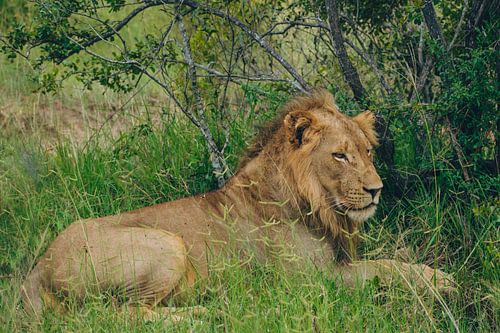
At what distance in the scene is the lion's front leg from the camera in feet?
13.9

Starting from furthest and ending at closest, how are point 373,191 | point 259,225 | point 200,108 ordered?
point 200,108 < point 259,225 < point 373,191

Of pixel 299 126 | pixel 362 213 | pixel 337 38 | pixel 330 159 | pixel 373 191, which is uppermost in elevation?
pixel 337 38

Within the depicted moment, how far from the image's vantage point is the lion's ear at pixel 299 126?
4.74m

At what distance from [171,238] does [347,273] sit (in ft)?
2.85

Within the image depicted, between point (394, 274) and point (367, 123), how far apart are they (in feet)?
3.23

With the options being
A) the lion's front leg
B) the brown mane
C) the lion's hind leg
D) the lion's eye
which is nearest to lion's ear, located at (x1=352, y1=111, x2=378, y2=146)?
the brown mane

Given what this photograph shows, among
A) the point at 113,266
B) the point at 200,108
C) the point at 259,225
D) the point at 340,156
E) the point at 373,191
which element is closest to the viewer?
the point at 113,266

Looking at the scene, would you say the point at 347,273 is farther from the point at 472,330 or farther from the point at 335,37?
the point at 335,37

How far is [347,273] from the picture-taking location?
4660 millimetres

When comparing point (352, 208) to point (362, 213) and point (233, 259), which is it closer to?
point (362, 213)

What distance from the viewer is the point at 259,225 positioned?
4867mm

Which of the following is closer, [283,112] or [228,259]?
[228,259]

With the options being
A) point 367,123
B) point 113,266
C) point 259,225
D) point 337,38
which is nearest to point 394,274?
point 259,225

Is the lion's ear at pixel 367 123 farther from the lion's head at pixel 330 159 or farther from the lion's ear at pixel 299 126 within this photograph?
the lion's ear at pixel 299 126
